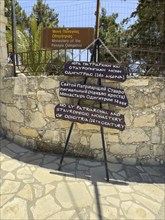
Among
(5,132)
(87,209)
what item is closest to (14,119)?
(5,132)

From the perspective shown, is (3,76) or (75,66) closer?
(75,66)

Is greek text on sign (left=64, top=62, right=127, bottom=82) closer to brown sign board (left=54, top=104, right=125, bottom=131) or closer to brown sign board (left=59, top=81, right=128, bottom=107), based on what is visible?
brown sign board (left=59, top=81, right=128, bottom=107)

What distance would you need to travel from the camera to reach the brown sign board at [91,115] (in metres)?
3.58

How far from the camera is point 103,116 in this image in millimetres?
3664

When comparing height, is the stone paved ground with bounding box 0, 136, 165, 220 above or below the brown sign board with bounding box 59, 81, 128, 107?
below

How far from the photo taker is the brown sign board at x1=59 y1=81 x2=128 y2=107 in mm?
3562

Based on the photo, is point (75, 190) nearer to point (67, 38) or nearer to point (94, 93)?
point (94, 93)

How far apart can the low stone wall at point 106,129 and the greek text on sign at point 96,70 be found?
0.44 metres

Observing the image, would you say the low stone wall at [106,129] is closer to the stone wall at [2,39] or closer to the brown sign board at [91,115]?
the brown sign board at [91,115]

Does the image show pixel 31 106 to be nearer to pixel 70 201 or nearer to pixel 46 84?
pixel 46 84

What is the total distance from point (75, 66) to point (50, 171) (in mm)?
1839

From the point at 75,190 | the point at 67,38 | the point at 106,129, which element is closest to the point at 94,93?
the point at 106,129

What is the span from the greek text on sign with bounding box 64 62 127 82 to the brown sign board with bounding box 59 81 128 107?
7.2 inches

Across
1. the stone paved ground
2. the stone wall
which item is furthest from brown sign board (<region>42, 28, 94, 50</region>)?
the stone paved ground
